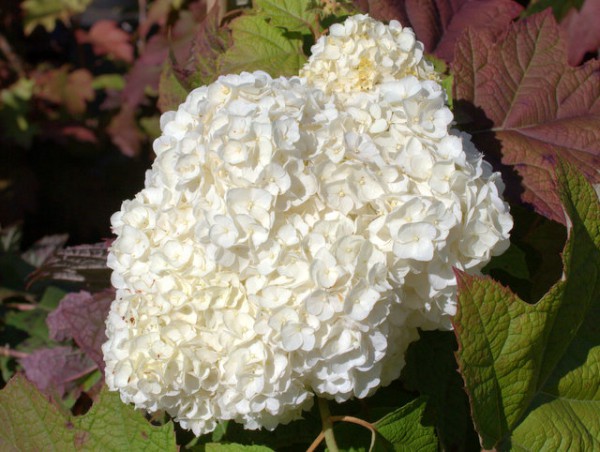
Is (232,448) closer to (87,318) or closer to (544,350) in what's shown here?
(544,350)

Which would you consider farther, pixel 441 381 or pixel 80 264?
pixel 80 264

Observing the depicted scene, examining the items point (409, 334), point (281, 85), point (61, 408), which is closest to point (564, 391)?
point (409, 334)

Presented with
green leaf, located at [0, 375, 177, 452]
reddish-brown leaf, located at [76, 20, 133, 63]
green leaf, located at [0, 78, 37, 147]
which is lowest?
green leaf, located at [0, 78, 37, 147]

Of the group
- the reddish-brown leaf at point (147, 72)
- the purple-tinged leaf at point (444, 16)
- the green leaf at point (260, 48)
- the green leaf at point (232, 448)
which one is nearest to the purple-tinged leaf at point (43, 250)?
the reddish-brown leaf at point (147, 72)

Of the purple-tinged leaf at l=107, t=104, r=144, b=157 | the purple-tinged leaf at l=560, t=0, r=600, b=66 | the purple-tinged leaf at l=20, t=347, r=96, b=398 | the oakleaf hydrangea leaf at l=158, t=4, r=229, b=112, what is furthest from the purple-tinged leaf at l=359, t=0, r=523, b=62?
the purple-tinged leaf at l=107, t=104, r=144, b=157

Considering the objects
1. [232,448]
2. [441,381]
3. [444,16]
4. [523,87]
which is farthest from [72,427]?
[444,16]

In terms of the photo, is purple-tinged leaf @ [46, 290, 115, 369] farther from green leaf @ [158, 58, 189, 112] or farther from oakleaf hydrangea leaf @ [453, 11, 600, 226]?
oakleaf hydrangea leaf @ [453, 11, 600, 226]
